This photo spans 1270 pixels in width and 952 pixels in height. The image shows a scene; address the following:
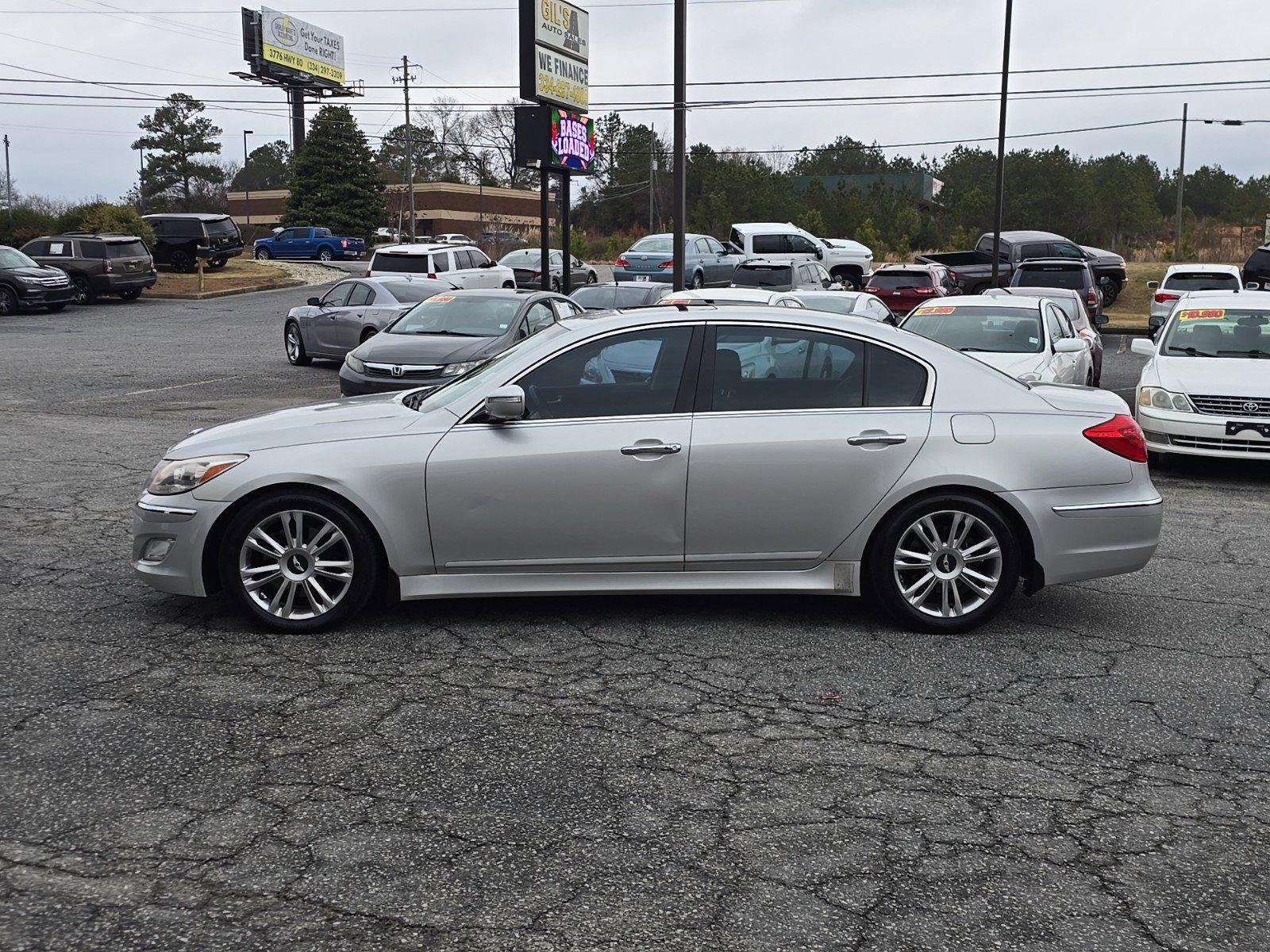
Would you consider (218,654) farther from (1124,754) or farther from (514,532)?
(1124,754)

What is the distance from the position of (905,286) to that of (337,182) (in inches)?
1896

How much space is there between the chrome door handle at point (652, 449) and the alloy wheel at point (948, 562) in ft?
3.87

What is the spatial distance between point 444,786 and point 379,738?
0.53 m

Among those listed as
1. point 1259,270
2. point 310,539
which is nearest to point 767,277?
point 1259,270

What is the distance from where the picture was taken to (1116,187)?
6644cm

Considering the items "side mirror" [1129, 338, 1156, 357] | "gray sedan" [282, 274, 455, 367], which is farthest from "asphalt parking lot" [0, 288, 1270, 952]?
"gray sedan" [282, 274, 455, 367]

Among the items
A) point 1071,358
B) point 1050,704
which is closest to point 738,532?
point 1050,704

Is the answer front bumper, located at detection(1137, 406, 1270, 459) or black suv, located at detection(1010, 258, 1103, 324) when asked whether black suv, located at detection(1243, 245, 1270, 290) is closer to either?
black suv, located at detection(1010, 258, 1103, 324)

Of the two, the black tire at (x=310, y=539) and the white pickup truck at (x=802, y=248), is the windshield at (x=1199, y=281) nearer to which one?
the white pickup truck at (x=802, y=248)

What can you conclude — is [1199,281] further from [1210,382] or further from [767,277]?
[1210,382]

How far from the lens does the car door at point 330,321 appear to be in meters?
20.9

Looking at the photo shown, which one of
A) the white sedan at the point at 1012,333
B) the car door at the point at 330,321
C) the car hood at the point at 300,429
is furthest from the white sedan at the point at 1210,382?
the car door at the point at 330,321

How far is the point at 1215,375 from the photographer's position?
37.2ft

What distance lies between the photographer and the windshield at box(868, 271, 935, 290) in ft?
87.6
